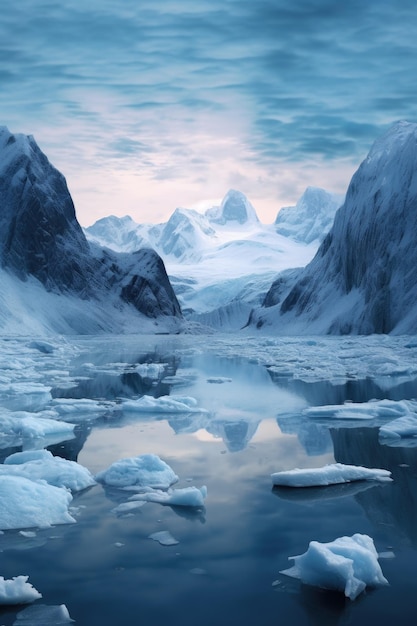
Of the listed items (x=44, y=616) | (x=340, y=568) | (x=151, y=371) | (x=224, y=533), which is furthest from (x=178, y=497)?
(x=151, y=371)

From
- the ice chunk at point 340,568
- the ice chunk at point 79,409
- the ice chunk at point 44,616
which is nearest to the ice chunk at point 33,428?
the ice chunk at point 79,409

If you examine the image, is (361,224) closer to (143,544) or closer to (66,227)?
(66,227)

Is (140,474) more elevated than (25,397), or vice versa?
(140,474)

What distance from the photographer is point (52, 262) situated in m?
112

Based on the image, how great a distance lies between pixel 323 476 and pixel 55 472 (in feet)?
10.7

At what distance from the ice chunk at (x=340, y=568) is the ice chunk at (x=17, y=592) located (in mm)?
2000

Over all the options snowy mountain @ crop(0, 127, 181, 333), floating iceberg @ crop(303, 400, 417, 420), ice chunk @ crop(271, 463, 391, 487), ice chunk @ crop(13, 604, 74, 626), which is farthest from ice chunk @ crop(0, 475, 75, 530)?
snowy mountain @ crop(0, 127, 181, 333)

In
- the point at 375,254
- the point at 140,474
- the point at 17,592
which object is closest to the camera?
the point at 17,592

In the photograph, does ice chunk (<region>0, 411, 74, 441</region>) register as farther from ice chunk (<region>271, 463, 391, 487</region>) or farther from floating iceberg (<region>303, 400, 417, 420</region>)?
floating iceberg (<region>303, 400, 417, 420</region>)

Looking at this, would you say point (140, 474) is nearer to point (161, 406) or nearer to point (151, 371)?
point (161, 406)

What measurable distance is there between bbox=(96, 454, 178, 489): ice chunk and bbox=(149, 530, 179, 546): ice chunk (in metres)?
1.69

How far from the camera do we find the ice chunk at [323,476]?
8.09m

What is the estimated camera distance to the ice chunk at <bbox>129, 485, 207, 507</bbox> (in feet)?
23.7

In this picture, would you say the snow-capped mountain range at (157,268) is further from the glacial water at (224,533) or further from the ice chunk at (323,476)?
the ice chunk at (323,476)
